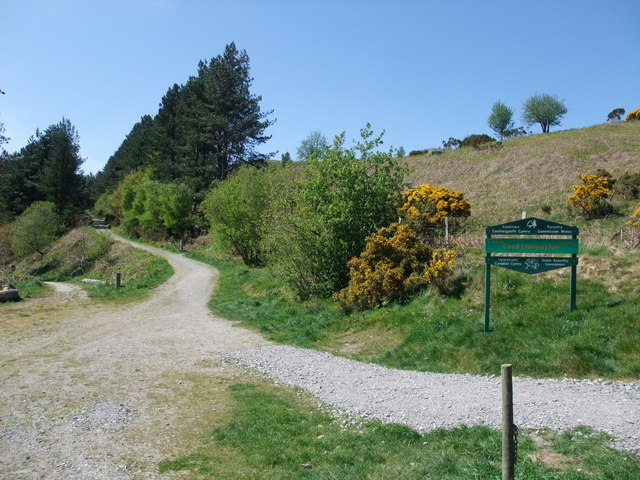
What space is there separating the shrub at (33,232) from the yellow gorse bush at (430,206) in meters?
45.8

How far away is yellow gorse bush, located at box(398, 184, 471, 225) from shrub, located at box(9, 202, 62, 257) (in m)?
45.8

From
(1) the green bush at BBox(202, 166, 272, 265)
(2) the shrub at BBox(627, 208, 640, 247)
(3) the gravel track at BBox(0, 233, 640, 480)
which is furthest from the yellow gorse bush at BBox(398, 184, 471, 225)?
(1) the green bush at BBox(202, 166, 272, 265)

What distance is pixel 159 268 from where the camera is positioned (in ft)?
109

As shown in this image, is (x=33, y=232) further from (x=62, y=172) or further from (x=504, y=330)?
(x=504, y=330)

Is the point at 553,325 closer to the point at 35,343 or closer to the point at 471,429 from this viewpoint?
the point at 471,429

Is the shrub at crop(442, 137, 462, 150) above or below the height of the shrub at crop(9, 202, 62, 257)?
above

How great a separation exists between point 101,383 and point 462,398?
23.6ft

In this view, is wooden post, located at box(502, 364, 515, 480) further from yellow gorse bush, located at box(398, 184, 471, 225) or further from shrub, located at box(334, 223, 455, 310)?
yellow gorse bush, located at box(398, 184, 471, 225)

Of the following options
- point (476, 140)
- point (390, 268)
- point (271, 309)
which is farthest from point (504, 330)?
point (476, 140)

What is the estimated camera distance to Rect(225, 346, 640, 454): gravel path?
6.54 metres

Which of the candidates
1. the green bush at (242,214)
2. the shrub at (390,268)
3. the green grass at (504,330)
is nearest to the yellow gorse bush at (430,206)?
the shrub at (390,268)

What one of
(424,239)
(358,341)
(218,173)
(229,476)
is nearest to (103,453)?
(229,476)

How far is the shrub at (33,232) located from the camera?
50.3m

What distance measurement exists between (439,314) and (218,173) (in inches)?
1631
